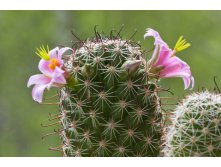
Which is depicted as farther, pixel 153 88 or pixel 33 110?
pixel 33 110

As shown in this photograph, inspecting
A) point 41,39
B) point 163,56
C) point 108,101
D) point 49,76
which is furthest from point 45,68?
point 41,39

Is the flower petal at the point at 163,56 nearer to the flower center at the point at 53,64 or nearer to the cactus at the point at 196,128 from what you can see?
the cactus at the point at 196,128

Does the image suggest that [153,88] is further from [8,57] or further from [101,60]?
[8,57]

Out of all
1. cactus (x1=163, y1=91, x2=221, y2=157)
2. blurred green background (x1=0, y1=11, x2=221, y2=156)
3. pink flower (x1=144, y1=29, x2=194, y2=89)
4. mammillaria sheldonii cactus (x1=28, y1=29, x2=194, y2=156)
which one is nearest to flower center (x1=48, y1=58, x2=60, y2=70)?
mammillaria sheldonii cactus (x1=28, y1=29, x2=194, y2=156)

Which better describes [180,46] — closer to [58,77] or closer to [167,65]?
[167,65]
